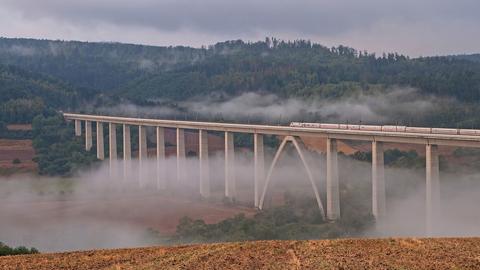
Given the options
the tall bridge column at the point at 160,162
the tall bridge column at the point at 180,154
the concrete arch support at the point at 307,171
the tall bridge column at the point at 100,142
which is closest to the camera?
the concrete arch support at the point at 307,171

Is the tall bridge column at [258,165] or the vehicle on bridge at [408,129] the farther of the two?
the tall bridge column at [258,165]

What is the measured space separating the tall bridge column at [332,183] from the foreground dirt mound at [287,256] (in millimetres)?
40684

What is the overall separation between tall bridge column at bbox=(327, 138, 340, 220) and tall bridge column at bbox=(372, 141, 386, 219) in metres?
7.03

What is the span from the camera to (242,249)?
35.1m

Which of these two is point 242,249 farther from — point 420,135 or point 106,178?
point 106,178

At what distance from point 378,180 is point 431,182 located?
332 inches

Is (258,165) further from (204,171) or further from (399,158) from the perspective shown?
(399,158)

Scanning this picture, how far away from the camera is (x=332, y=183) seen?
78312mm

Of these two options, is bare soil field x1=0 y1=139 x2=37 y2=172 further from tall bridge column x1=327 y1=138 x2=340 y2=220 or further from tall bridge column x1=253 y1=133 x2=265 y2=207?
tall bridge column x1=327 y1=138 x2=340 y2=220

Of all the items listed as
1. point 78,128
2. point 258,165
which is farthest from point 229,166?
point 78,128

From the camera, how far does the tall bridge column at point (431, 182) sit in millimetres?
62281

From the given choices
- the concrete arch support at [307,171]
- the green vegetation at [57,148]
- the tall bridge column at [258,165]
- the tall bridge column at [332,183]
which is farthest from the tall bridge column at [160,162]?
the tall bridge column at [332,183]

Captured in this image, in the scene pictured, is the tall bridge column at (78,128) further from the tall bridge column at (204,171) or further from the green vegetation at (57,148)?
the tall bridge column at (204,171)

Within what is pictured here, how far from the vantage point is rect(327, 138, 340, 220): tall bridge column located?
255 feet
